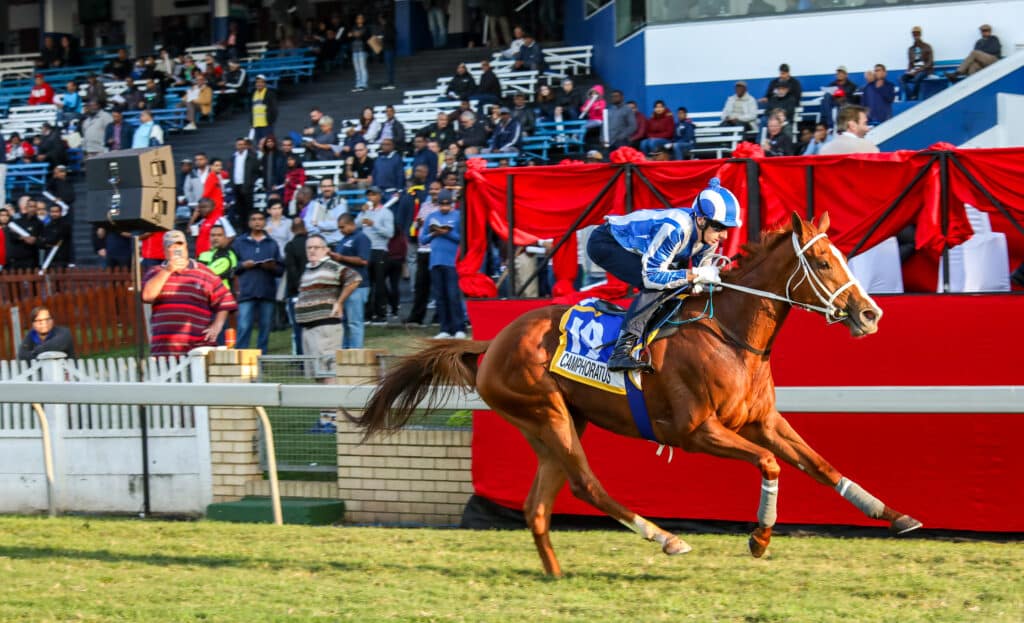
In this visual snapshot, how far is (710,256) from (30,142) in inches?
843

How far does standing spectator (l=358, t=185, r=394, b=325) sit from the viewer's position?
15.2 meters

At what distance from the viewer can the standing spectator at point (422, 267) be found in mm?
14188

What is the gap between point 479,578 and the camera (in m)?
6.82

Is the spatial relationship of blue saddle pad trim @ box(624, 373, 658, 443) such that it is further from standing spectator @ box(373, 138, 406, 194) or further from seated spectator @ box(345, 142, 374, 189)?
seated spectator @ box(345, 142, 374, 189)

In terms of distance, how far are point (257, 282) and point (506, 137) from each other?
5.15m

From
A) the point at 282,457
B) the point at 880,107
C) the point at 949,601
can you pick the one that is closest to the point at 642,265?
the point at 949,601

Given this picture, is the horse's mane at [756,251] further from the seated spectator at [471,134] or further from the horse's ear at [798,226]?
the seated spectator at [471,134]

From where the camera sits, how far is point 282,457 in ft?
33.2

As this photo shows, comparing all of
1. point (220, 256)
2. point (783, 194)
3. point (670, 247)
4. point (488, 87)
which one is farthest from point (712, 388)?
point (488, 87)

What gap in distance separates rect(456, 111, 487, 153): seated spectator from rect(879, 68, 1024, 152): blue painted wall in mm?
5715

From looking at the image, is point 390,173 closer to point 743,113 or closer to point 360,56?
point 743,113

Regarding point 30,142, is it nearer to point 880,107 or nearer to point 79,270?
point 79,270

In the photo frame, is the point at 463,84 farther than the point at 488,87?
Yes

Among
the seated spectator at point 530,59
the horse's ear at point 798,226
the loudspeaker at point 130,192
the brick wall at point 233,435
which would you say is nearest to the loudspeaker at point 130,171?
the loudspeaker at point 130,192
